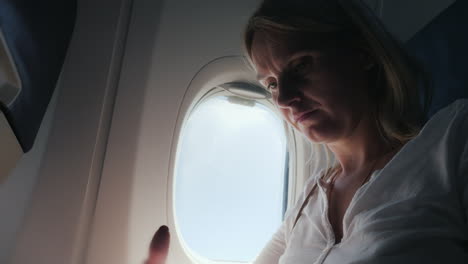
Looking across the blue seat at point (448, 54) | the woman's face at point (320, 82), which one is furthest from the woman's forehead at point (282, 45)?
the blue seat at point (448, 54)

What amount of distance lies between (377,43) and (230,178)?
79cm

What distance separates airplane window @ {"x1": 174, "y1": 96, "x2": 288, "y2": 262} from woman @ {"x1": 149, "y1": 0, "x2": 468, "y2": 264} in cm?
43

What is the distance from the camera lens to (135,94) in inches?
42.9

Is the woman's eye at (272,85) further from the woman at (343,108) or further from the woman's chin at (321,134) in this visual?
the woman's chin at (321,134)

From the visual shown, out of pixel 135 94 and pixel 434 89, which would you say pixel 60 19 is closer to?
pixel 135 94

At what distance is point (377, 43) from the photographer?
2.82ft

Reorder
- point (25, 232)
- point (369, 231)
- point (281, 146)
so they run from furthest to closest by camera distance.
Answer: point (281, 146), point (25, 232), point (369, 231)

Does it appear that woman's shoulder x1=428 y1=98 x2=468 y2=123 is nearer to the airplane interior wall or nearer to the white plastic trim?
the airplane interior wall

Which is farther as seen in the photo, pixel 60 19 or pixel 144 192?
pixel 144 192

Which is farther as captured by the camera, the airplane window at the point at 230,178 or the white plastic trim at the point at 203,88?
the airplane window at the point at 230,178

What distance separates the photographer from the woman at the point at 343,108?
27.2 inches

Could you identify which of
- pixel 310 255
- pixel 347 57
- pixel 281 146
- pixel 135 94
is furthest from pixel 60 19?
pixel 281 146

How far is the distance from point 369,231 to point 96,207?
787mm

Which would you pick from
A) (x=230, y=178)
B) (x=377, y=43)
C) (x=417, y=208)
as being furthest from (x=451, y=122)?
(x=230, y=178)
